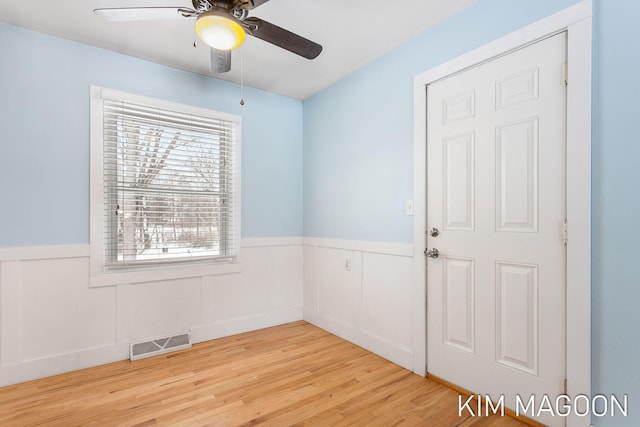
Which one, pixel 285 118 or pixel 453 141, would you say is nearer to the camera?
pixel 453 141

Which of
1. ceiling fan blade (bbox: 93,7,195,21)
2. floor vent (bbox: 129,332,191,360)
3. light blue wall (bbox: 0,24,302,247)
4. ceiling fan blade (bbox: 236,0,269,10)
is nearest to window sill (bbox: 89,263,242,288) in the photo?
light blue wall (bbox: 0,24,302,247)

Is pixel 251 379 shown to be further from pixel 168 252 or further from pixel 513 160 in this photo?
pixel 513 160

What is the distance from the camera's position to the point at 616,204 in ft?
4.65

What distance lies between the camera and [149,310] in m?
2.65

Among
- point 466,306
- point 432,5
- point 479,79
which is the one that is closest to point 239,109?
point 432,5

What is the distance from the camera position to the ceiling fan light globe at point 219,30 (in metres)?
1.41

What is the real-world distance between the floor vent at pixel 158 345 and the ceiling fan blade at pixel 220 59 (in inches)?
89.1

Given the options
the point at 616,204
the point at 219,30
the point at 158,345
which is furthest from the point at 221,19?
the point at 158,345

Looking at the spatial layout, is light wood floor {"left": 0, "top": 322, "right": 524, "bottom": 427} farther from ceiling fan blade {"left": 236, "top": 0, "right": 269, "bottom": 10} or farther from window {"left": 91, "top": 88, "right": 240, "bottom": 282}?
ceiling fan blade {"left": 236, "top": 0, "right": 269, "bottom": 10}

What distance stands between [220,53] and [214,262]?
6.25 feet

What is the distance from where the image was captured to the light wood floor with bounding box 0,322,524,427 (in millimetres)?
1773

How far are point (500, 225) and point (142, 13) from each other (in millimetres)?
2323

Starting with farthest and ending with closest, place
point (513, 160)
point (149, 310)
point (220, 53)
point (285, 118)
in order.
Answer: point (285, 118)
point (149, 310)
point (220, 53)
point (513, 160)

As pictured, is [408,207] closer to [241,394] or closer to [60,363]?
[241,394]
